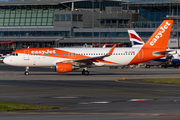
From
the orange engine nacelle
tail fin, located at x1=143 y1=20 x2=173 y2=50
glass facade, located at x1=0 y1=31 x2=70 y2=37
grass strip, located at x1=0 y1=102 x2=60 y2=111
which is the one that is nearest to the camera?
grass strip, located at x1=0 y1=102 x2=60 y2=111

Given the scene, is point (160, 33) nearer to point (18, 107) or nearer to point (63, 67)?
point (63, 67)

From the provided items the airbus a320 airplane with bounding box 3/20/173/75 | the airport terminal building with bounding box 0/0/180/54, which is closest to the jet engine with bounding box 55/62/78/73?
the airbus a320 airplane with bounding box 3/20/173/75

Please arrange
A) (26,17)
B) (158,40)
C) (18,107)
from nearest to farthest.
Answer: (18,107), (158,40), (26,17)

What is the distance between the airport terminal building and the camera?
113 meters

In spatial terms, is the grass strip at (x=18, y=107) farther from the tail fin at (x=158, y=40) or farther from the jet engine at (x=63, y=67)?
the tail fin at (x=158, y=40)

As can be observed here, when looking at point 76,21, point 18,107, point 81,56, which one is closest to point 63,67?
point 81,56

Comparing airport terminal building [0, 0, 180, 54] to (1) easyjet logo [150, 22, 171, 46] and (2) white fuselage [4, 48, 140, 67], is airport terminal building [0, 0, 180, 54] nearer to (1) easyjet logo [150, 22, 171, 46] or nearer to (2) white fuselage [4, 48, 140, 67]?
(1) easyjet logo [150, 22, 171, 46]

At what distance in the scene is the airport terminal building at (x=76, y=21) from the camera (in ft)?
371

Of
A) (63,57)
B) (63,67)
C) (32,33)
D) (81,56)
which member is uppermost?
(32,33)

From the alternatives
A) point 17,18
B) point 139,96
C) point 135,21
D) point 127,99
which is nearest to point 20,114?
point 127,99

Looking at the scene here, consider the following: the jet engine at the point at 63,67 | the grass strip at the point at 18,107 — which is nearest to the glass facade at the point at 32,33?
the jet engine at the point at 63,67

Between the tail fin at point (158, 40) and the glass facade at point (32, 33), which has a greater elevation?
the glass facade at point (32, 33)

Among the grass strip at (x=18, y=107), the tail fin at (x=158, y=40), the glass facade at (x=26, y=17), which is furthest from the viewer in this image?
the glass facade at (x=26, y=17)

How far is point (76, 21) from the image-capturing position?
121 metres
